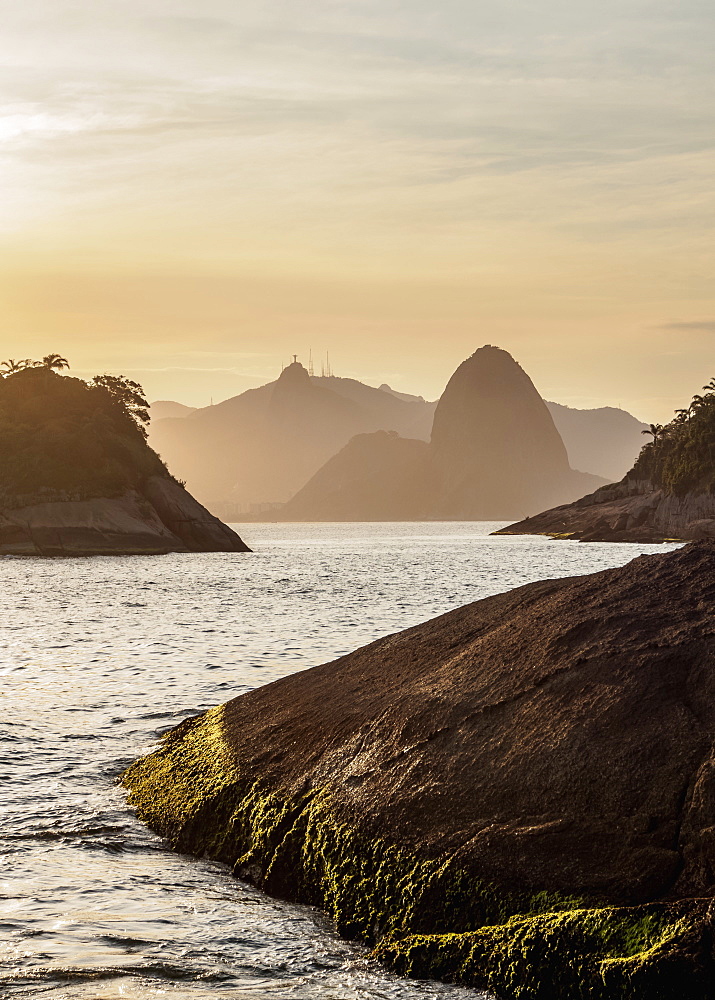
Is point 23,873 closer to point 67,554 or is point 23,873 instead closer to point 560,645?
point 560,645

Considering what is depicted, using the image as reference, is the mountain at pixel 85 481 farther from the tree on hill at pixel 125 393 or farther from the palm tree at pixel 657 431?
the palm tree at pixel 657 431

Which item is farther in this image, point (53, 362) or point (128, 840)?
point (53, 362)

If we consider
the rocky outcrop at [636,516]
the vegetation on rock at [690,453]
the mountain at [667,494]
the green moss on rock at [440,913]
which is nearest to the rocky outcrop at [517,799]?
the green moss on rock at [440,913]

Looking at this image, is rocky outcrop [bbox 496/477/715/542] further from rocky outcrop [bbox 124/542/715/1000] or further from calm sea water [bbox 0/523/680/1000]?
rocky outcrop [bbox 124/542/715/1000]

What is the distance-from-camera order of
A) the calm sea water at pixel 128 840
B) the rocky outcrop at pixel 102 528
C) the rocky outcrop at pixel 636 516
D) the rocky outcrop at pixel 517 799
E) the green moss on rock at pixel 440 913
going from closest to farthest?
1. the green moss on rock at pixel 440 913
2. the rocky outcrop at pixel 517 799
3. the calm sea water at pixel 128 840
4. the rocky outcrop at pixel 102 528
5. the rocky outcrop at pixel 636 516

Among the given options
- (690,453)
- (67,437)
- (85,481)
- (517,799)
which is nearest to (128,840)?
(517,799)

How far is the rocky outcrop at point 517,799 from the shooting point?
5418 millimetres

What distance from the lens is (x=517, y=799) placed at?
6289mm

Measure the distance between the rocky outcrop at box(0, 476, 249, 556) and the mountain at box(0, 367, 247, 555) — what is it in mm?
97

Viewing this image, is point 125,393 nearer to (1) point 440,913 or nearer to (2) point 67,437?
(2) point 67,437

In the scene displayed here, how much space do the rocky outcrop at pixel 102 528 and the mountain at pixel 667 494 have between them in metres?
55.1

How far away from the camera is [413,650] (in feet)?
32.0

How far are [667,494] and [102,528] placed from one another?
72.8 m

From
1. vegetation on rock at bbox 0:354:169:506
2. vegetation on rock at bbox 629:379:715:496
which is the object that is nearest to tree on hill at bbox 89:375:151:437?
vegetation on rock at bbox 0:354:169:506
